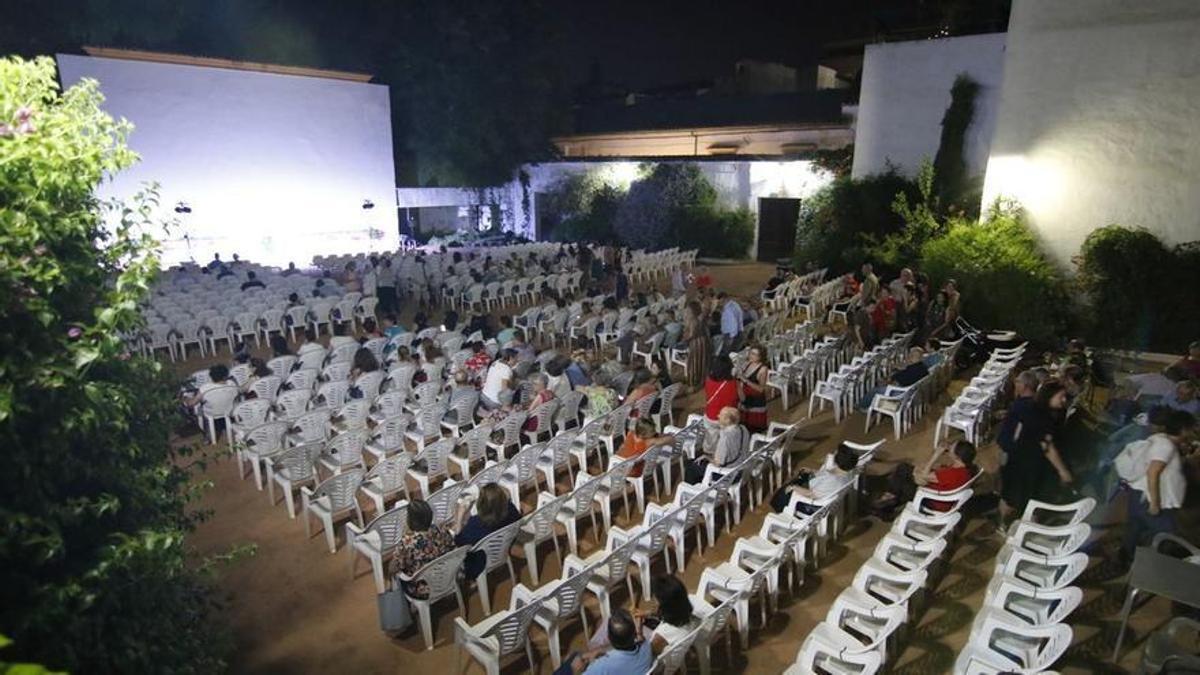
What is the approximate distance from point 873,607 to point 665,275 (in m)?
17.0

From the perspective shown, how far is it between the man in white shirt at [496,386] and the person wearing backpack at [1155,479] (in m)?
6.09

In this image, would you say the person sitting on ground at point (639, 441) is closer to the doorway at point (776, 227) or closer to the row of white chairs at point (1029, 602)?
the row of white chairs at point (1029, 602)

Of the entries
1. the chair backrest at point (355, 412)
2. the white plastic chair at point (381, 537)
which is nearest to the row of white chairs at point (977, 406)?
the white plastic chair at point (381, 537)

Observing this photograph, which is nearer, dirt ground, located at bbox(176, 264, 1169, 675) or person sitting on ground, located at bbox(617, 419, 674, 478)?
dirt ground, located at bbox(176, 264, 1169, 675)

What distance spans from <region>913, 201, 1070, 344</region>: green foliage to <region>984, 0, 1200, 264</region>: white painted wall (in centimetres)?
53

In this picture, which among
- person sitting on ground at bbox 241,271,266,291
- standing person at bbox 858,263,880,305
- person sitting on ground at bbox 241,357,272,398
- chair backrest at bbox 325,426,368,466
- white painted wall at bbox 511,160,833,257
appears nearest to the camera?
chair backrest at bbox 325,426,368,466

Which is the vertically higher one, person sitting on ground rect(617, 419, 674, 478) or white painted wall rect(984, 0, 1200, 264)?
white painted wall rect(984, 0, 1200, 264)

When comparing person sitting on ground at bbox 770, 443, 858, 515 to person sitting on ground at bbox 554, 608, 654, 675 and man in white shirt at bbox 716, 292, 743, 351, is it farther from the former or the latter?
man in white shirt at bbox 716, 292, 743, 351

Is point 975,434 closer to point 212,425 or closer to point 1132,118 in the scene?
point 1132,118

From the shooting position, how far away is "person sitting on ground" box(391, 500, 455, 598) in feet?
16.6

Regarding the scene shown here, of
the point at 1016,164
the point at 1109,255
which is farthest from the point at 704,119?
the point at 1109,255

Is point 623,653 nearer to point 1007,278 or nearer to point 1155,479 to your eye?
point 1155,479

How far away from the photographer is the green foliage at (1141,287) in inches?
444

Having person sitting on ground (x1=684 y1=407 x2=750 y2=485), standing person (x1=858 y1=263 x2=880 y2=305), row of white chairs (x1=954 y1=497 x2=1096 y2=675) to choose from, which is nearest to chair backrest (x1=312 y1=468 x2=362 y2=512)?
person sitting on ground (x1=684 y1=407 x2=750 y2=485)
